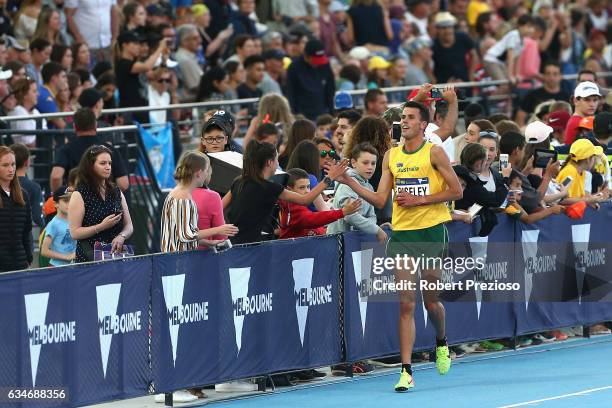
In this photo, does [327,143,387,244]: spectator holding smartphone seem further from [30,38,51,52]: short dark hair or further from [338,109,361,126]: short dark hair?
[30,38,51,52]: short dark hair

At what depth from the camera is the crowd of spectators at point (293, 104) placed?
13078 mm

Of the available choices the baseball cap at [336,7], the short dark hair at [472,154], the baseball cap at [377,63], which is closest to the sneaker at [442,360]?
the short dark hair at [472,154]

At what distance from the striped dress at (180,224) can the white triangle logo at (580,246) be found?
5.21m

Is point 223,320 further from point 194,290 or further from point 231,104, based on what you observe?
point 231,104

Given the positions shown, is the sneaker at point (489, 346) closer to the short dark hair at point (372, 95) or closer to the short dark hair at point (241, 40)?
the short dark hair at point (372, 95)

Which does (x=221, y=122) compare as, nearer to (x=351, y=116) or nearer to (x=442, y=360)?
(x=351, y=116)

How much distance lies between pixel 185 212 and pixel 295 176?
1460 millimetres

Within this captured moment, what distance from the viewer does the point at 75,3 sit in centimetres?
2136

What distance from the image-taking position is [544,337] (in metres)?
16.0

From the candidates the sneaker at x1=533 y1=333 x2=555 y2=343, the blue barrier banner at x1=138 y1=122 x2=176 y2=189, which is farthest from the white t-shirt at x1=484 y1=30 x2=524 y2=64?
the sneaker at x1=533 y1=333 x2=555 y2=343

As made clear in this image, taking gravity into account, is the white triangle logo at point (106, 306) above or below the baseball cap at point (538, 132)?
below

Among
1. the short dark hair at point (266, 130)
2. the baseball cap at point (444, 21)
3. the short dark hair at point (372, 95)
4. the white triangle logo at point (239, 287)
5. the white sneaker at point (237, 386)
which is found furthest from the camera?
the baseball cap at point (444, 21)

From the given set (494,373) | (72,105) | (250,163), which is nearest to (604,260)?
(494,373)

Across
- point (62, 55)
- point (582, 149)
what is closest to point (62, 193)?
point (62, 55)
